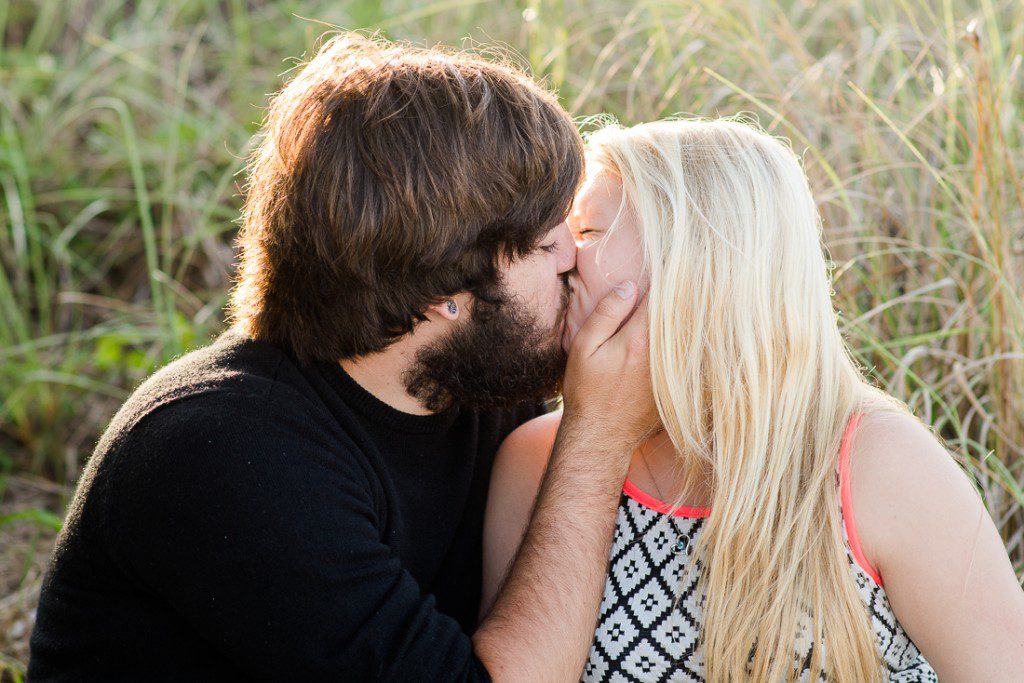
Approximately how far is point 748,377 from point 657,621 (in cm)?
55

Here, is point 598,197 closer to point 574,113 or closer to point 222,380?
point 222,380

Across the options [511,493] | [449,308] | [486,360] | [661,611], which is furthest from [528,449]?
[661,611]

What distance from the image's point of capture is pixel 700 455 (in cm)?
220

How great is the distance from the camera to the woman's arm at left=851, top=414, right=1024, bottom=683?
6.15ft

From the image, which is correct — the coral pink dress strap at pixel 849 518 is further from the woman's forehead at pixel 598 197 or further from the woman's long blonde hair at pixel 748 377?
the woman's forehead at pixel 598 197

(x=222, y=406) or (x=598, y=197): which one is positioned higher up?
(x=598, y=197)

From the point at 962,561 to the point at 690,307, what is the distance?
72cm

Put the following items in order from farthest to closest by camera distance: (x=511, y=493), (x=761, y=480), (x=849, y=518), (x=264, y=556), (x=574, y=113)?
(x=574, y=113) → (x=511, y=493) → (x=761, y=480) → (x=849, y=518) → (x=264, y=556)

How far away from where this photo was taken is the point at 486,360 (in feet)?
7.73

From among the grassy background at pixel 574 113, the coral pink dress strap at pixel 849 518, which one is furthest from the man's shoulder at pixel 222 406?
the grassy background at pixel 574 113

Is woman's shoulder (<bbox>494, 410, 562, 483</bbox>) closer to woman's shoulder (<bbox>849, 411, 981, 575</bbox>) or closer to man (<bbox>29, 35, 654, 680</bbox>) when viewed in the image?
man (<bbox>29, 35, 654, 680</bbox>)

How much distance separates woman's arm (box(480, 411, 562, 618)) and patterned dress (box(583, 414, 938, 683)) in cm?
33

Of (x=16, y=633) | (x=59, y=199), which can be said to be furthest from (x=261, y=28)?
(x=16, y=633)

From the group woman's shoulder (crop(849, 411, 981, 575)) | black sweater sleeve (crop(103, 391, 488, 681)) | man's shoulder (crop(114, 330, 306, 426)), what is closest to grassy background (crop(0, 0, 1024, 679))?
woman's shoulder (crop(849, 411, 981, 575))
